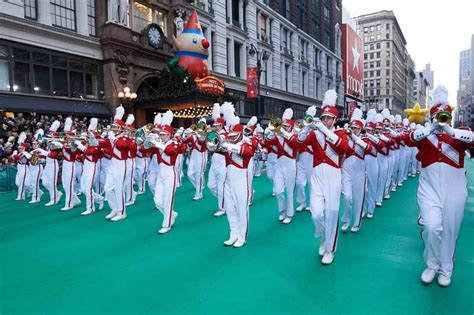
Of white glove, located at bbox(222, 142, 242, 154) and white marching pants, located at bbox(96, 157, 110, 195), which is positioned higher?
white glove, located at bbox(222, 142, 242, 154)

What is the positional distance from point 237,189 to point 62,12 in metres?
16.7

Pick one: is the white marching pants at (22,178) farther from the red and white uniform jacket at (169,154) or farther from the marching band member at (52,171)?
the red and white uniform jacket at (169,154)

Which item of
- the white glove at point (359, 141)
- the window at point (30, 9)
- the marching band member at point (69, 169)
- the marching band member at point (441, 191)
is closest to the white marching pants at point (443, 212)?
the marching band member at point (441, 191)

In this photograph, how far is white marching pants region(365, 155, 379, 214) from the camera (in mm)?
7566

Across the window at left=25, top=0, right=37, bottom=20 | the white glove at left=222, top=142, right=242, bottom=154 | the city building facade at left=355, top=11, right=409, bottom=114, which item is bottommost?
the white glove at left=222, top=142, right=242, bottom=154

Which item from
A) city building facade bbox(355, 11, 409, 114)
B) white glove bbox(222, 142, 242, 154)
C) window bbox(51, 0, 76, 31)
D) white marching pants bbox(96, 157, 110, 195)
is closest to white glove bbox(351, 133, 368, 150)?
white glove bbox(222, 142, 242, 154)

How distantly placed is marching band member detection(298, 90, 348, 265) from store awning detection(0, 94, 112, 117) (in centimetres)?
1433

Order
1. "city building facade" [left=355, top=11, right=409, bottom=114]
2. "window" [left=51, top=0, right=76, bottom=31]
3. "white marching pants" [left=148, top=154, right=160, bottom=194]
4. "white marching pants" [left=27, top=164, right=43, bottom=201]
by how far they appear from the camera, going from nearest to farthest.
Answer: "white marching pants" [left=148, top=154, right=160, bottom=194], "white marching pants" [left=27, top=164, right=43, bottom=201], "window" [left=51, top=0, right=76, bottom=31], "city building facade" [left=355, top=11, right=409, bottom=114]

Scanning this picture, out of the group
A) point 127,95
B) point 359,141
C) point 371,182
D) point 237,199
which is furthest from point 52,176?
point 127,95

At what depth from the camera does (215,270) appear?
477 cm

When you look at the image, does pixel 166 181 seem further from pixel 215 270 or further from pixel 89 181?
pixel 89 181

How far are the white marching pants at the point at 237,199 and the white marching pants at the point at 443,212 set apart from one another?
2.72m

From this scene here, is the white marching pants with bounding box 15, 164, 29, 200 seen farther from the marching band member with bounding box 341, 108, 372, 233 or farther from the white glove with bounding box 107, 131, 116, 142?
the marching band member with bounding box 341, 108, 372, 233

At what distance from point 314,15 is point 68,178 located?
1669 inches
